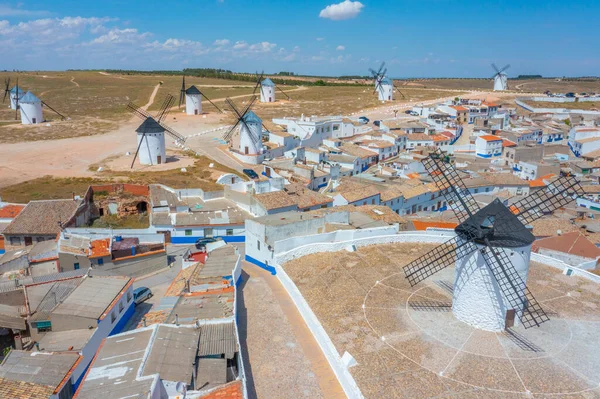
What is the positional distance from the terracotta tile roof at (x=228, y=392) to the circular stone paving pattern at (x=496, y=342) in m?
5.51

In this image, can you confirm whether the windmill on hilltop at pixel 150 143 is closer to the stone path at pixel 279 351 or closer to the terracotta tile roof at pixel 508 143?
the stone path at pixel 279 351

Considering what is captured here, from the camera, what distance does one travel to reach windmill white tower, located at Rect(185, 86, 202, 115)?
82.4 meters

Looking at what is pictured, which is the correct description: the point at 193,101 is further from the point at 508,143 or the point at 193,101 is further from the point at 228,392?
the point at 228,392

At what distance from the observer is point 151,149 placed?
49.7 m

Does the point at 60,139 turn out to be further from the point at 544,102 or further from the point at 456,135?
the point at 544,102

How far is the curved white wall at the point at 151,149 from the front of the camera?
1940 inches

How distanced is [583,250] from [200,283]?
2223cm

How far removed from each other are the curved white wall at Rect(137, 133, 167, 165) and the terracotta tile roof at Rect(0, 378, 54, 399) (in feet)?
120

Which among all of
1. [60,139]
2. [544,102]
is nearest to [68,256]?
[60,139]

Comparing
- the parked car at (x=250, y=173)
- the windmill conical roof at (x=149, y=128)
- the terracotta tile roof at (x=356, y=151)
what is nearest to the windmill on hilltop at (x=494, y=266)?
the parked car at (x=250, y=173)

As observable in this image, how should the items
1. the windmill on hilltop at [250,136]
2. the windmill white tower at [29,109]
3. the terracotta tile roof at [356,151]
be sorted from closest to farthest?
1. the windmill on hilltop at [250,136]
2. the terracotta tile roof at [356,151]
3. the windmill white tower at [29,109]

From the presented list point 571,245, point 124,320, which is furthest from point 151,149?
point 571,245

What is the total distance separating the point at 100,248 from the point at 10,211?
1048cm

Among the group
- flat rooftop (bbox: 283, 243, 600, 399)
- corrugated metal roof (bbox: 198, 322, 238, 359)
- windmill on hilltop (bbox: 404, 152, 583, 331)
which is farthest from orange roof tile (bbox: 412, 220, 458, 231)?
corrugated metal roof (bbox: 198, 322, 238, 359)
